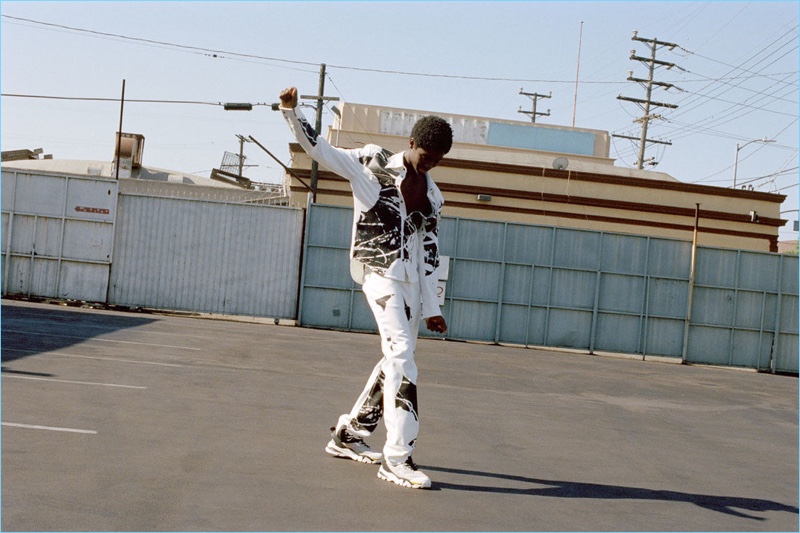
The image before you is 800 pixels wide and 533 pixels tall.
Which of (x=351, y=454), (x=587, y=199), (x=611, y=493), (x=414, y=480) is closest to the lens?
(x=414, y=480)

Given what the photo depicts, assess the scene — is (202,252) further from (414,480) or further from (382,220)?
(414,480)

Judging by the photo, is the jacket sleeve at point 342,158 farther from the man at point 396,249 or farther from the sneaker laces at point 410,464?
the sneaker laces at point 410,464

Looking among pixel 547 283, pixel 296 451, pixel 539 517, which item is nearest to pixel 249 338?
pixel 547 283

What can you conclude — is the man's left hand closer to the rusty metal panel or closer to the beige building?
the rusty metal panel

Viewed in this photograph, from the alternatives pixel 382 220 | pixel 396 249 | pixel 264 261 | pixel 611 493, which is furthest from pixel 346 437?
pixel 264 261

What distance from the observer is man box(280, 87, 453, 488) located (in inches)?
210

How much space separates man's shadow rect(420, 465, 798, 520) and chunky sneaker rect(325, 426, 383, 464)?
1.20ft

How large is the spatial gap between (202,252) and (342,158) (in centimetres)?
1672

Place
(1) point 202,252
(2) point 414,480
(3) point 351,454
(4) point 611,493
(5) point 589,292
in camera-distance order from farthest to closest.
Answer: (5) point 589,292
(1) point 202,252
(3) point 351,454
(4) point 611,493
(2) point 414,480

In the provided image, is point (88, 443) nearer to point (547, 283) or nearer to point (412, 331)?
point (412, 331)

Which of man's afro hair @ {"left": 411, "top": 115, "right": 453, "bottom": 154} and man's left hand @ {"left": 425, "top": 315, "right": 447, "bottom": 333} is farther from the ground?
man's afro hair @ {"left": 411, "top": 115, "right": 453, "bottom": 154}

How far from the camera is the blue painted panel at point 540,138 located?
132 feet

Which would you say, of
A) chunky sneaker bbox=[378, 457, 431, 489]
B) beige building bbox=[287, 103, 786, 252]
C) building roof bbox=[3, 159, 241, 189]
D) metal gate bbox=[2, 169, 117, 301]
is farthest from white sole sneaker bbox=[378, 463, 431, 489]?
building roof bbox=[3, 159, 241, 189]

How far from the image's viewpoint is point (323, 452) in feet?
20.1
